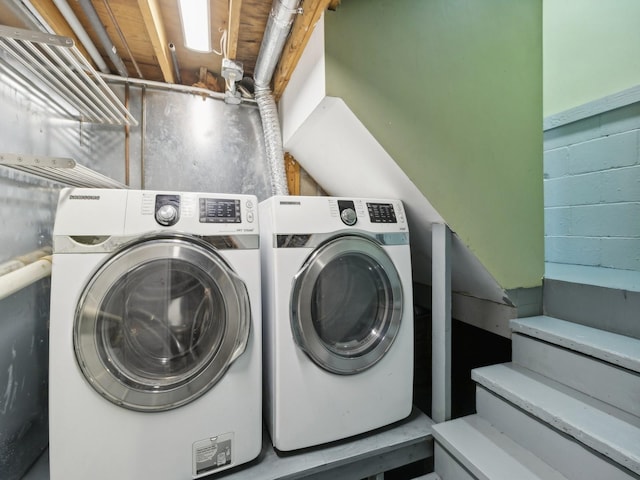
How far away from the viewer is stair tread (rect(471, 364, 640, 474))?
3.02 ft

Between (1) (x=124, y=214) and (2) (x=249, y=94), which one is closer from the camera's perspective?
(1) (x=124, y=214)

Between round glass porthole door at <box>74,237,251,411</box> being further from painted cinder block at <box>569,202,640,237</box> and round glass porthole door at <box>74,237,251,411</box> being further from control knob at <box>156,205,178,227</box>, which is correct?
painted cinder block at <box>569,202,640,237</box>

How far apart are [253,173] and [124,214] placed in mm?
1229

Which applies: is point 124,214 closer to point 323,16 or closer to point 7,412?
point 7,412

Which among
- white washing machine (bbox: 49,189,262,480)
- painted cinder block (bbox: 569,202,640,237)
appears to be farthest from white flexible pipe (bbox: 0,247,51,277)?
painted cinder block (bbox: 569,202,640,237)

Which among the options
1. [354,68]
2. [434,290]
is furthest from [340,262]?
[354,68]

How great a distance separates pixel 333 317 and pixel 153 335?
770 millimetres

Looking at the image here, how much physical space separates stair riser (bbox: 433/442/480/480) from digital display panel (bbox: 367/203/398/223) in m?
1.07

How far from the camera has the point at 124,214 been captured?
109 cm

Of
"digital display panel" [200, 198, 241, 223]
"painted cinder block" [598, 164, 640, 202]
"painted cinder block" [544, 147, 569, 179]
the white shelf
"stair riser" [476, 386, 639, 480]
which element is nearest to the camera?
the white shelf

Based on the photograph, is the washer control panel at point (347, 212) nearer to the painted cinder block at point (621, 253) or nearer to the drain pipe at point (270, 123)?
the drain pipe at point (270, 123)

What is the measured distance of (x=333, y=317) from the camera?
1416 mm

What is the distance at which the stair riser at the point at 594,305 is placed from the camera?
1.26 m

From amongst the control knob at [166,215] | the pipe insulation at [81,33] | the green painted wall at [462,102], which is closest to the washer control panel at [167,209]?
the control knob at [166,215]
